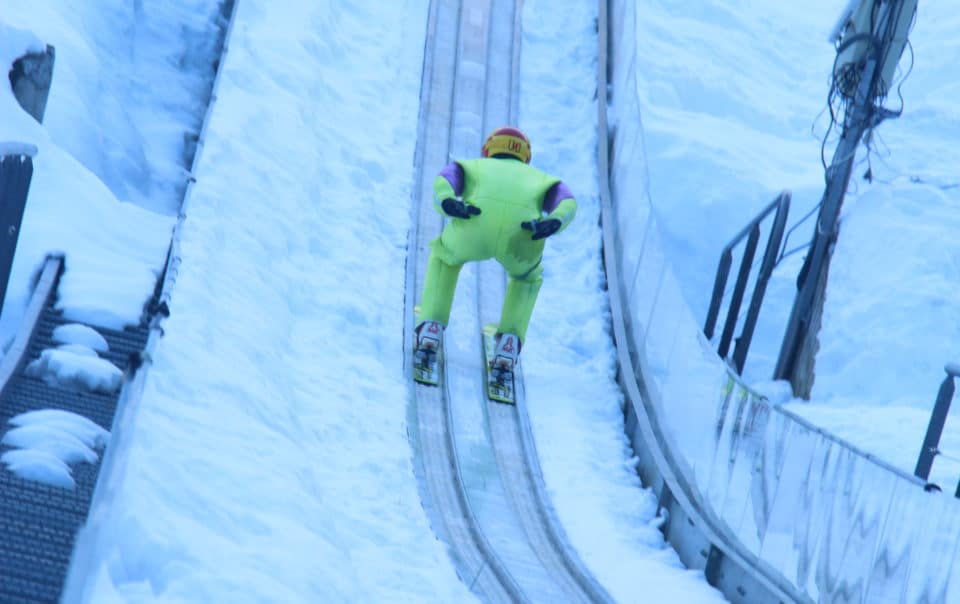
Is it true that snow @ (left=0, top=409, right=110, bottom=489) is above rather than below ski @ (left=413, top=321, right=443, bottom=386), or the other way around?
below

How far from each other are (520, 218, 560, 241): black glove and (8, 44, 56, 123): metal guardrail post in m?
2.52

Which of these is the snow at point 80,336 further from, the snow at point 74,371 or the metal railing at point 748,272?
the metal railing at point 748,272

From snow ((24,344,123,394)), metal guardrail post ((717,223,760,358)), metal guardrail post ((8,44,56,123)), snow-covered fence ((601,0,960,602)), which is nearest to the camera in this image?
snow ((24,344,123,394))

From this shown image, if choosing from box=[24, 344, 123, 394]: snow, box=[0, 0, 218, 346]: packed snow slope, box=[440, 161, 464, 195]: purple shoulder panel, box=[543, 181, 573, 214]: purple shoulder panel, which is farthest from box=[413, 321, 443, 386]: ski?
box=[24, 344, 123, 394]: snow

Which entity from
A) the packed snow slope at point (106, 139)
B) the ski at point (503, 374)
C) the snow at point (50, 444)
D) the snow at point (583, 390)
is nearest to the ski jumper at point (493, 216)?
the ski at point (503, 374)

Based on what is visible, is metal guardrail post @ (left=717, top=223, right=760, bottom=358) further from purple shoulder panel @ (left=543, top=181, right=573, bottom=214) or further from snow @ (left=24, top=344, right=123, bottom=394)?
snow @ (left=24, top=344, right=123, bottom=394)

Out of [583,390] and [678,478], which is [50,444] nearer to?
[678,478]

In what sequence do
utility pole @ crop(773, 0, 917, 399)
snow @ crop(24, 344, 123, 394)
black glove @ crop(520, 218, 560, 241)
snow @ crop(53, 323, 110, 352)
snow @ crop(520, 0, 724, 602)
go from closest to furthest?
snow @ crop(24, 344, 123, 394) → snow @ crop(53, 323, 110, 352) → snow @ crop(520, 0, 724, 602) → black glove @ crop(520, 218, 560, 241) → utility pole @ crop(773, 0, 917, 399)

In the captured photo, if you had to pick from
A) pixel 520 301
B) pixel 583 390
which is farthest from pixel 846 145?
pixel 520 301

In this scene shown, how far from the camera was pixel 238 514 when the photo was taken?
4.45m

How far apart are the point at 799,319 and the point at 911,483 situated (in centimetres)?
493

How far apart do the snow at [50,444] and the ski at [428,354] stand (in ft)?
11.0

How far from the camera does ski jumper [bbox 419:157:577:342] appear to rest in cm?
739

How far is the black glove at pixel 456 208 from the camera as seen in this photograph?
7.20 metres
